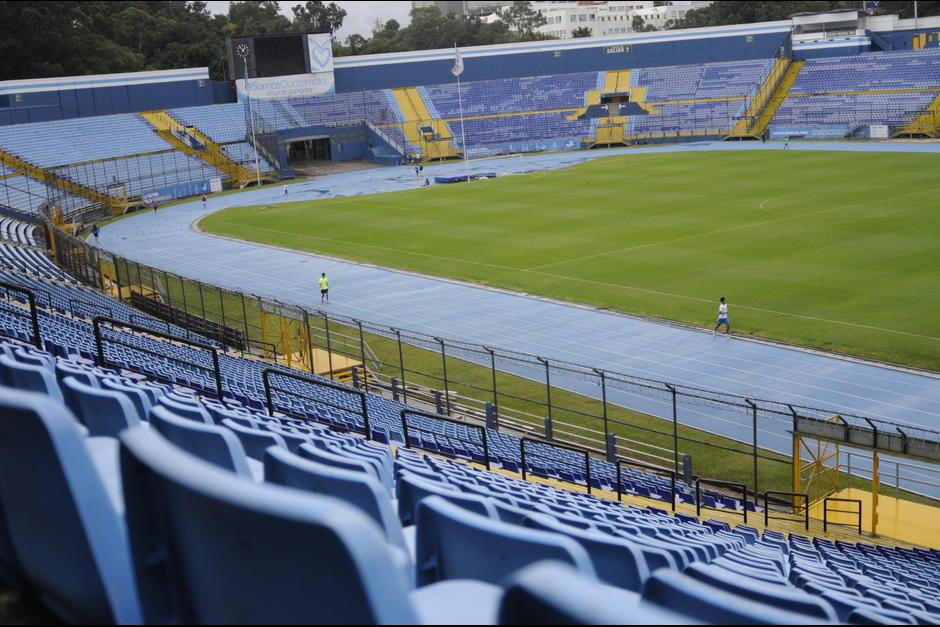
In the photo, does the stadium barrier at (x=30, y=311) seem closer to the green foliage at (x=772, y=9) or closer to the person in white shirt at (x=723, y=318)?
the person in white shirt at (x=723, y=318)

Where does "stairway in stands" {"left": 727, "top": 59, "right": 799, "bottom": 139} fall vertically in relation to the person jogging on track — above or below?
above

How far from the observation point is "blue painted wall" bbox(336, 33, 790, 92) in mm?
98250

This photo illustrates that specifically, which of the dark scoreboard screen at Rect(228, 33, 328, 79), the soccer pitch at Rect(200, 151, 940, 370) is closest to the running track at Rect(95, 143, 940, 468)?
the soccer pitch at Rect(200, 151, 940, 370)

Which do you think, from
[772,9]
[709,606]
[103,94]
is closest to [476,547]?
[709,606]

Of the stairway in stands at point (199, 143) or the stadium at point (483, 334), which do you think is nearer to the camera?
the stadium at point (483, 334)

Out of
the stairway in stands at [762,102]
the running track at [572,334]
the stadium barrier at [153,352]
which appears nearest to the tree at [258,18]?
the stairway in stands at [762,102]

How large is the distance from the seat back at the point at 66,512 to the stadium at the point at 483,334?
0.04ft

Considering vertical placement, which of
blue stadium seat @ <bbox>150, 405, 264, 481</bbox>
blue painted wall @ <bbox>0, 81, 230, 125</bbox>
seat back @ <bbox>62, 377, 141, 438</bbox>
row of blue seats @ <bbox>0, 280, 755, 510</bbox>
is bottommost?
row of blue seats @ <bbox>0, 280, 755, 510</bbox>

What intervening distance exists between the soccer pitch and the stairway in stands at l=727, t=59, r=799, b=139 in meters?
12.3

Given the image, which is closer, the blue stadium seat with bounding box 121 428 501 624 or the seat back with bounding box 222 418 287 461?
the blue stadium seat with bounding box 121 428 501 624

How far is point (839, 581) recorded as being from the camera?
9445 mm

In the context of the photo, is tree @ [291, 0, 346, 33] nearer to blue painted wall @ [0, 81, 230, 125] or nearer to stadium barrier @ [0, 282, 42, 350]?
blue painted wall @ [0, 81, 230, 125]

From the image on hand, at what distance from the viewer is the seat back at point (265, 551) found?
2.09 meters

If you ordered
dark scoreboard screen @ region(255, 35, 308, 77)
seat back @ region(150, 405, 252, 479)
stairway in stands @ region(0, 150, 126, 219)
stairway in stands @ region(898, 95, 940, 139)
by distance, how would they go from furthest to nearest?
dark scoreboard screen @ region(255, 35, 308, 77), stairway in stands @ region(898, 95, 940, 139), stairway in stands @ region(0, 150, 126, 219), seat back @ region(150, 405, 252, 479)
